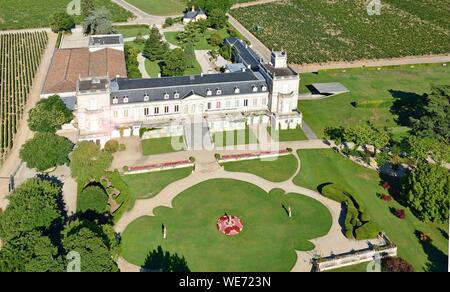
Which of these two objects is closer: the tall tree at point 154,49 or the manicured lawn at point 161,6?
the tall tree at point 154,49

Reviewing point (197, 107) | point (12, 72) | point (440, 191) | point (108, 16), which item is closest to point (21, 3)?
point (108, 16)

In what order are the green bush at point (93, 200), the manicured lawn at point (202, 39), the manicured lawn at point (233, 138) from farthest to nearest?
the manicured lawn at point (202, 39) → the manicured lawn at point (233, 138) → the green bush at point (93, 200)

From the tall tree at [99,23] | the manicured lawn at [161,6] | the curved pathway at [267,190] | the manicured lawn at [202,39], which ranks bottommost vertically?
the curved pathway at [267,190]

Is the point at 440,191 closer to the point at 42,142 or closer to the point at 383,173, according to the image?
the point at 383,173

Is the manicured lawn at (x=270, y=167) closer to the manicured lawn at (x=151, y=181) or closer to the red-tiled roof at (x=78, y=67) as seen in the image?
the manicured lawn at (x=151, y=181)

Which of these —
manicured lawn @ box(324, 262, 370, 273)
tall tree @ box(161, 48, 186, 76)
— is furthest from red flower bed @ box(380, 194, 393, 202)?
→ tall tree @ box(161, 48, 186, 76)

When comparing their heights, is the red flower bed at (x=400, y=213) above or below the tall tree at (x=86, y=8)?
below

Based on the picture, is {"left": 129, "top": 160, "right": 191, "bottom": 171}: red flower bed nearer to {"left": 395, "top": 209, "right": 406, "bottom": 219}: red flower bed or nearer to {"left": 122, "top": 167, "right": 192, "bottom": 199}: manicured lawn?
{"left": 122, "top": 167, "right": 192, "bottom": 199}: manicured lawn

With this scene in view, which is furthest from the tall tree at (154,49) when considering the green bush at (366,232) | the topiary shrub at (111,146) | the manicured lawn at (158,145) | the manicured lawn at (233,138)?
the green bush at (366,232)
